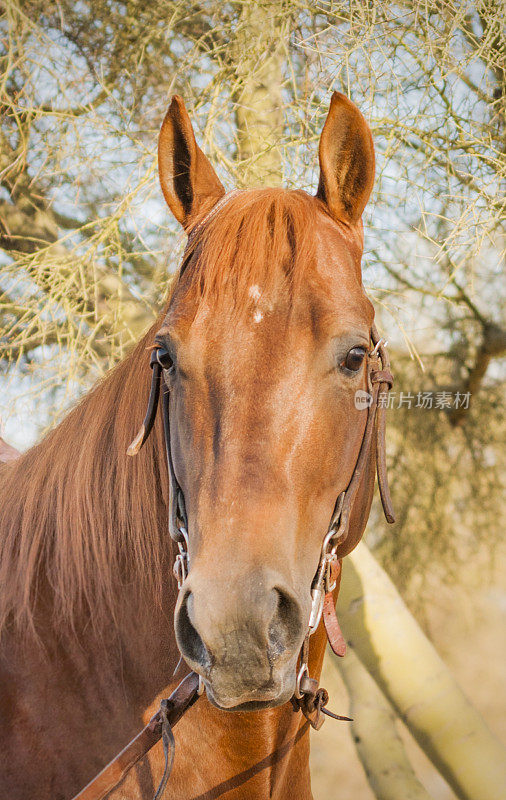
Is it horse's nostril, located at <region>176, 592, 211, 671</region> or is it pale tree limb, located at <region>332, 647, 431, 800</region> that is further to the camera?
pale tree limb, located at <region>332, 647, 431, 800</region>

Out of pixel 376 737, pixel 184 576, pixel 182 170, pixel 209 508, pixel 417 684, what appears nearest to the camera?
pixel 209 508

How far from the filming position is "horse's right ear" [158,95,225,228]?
170 cm

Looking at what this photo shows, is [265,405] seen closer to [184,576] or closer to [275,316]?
[275,316]

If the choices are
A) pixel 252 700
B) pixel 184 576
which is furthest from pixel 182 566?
pixel 252 700

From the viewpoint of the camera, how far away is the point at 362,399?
4.96 ft

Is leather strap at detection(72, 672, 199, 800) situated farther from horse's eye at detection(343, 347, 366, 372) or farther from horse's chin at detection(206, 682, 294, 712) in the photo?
horse's eye at detection(343, 347, 366, 372)

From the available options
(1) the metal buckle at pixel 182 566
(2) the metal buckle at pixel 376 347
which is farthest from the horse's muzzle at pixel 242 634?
(2) the metal buckle at pixel 376 347

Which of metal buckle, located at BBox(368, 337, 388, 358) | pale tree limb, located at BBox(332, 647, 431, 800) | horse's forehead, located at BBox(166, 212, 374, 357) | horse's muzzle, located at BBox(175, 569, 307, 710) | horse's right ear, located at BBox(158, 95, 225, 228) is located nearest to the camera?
horse's muzzle, located at BBox(175, 569, 307, 710)

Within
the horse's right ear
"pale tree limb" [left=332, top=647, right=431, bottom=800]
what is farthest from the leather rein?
"pale tree limb" [left=332, top=647, right=431, bottom=800]

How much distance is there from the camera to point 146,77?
4238mm

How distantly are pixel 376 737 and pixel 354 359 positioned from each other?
3.28 metres

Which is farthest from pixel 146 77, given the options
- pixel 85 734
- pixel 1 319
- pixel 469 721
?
pixel 469 721

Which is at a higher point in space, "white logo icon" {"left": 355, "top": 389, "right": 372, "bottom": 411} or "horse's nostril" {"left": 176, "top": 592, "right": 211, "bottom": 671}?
"white logo icon" {"left": 355, "top": 389, "right": 372, "bottom": 411}

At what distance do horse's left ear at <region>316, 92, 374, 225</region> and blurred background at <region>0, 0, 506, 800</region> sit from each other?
153 cm
